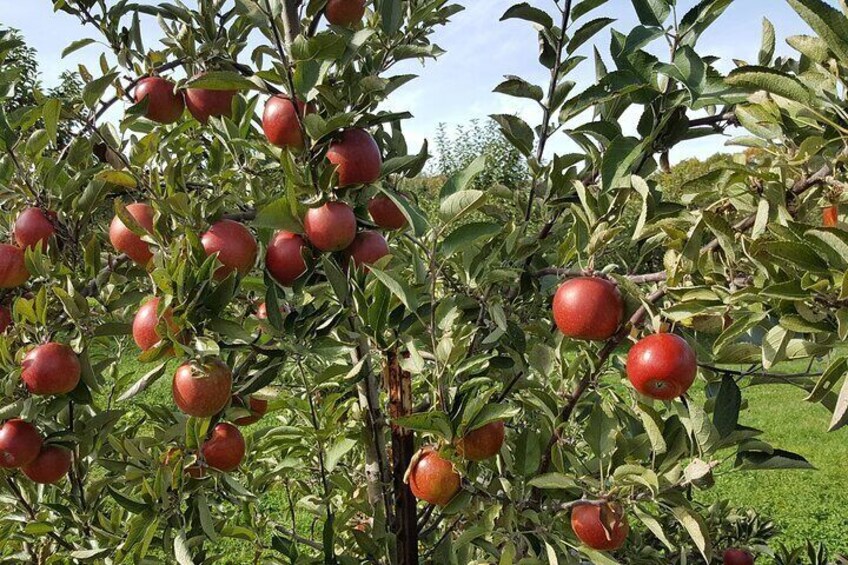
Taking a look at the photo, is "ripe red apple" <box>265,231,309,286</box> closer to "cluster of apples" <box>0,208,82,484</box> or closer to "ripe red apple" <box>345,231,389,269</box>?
"ripe red apple" <box>345,231,389,269</box>

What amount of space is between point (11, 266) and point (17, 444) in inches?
14.2

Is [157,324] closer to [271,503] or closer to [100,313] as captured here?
[100,313]

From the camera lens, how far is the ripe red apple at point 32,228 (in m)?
1.34

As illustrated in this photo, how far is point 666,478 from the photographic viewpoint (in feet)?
3.99

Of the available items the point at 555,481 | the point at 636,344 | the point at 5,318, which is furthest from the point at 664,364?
the point at 5,318

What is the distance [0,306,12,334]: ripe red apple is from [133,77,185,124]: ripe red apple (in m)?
0.51

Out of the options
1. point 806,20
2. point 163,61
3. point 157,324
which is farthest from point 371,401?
point 806,20

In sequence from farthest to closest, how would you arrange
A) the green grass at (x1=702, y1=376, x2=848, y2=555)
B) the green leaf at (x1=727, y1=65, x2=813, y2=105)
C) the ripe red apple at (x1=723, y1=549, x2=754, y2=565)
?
the green grass at (x1=702, y1=376, x2=848, y2=555) < the ripe red apple at (x1=723, y1=549, x2=754, y2=565) < the green leaf at (x1=727, y1=65, x2=813, y2=105)

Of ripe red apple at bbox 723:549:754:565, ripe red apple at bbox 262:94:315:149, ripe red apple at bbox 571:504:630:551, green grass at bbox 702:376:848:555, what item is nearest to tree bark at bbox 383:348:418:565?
ripe red apple at bbox 571:504:630:551

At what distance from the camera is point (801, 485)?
17.1 feet

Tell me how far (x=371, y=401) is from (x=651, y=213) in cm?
69

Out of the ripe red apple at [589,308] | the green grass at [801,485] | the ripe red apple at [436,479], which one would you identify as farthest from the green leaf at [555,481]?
the green grass at [801,485]

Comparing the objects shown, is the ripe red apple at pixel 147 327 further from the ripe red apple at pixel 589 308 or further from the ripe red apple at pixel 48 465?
the ripe red apple at pixel 589 308

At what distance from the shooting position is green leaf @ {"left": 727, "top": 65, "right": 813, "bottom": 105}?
91 centimetres
